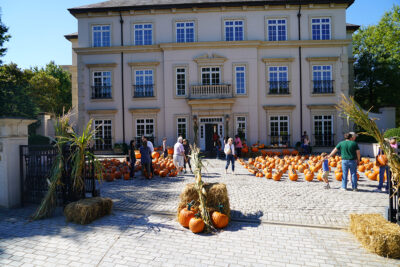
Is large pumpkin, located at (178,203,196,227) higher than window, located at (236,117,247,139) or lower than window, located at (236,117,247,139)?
lower

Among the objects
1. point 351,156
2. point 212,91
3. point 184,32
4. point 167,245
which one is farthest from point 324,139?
point 167,245

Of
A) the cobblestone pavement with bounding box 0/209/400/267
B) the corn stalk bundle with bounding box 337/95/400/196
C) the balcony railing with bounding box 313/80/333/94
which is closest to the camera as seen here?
the cobblestone pavement with bounding box 0/209/400/267

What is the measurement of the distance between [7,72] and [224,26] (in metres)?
19.1

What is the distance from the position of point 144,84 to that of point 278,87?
37.2 ft

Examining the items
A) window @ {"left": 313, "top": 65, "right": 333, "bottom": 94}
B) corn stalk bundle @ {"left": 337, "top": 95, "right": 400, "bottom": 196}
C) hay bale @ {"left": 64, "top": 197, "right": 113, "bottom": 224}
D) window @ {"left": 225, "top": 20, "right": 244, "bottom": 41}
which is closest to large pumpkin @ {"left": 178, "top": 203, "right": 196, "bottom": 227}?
hay bale @ {"left": 64, "top": 197, "right": 113, "bottom": 224}

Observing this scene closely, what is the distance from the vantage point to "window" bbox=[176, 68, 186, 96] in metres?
20.2

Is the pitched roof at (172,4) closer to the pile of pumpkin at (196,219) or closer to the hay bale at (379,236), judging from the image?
the pile of pumpkin at (196,219)

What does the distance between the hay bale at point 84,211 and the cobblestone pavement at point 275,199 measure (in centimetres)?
90

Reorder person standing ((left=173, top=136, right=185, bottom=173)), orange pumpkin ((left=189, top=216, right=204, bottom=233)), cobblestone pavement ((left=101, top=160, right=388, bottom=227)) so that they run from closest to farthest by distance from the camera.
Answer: orange pumpkin ((left=189, top=216, right=204, bottom=233)) → cobblestone pavement ((left=101, top=160, right=388, bottom=227)) → person standing ((left=173, top=136, right=185, bottom=173))

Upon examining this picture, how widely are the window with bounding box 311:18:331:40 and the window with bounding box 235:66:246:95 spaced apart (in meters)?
6.58

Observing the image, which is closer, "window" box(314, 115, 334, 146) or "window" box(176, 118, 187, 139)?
"window" box(314, 115, 334, 146)

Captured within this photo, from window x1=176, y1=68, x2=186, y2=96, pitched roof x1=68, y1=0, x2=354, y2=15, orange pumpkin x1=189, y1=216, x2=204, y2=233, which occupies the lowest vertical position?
orange pumpkin x1=189, y1=216, x2=204, y2=233

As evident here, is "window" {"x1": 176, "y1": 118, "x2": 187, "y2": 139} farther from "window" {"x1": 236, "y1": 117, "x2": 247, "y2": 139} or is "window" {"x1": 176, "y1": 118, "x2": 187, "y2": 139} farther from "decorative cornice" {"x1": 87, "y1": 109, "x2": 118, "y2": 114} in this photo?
"decorative cornice" {"x1": 87, "y1": 109, "x2": 118, "y2": 114}

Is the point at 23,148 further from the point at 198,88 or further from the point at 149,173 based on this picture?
the point at 198,88
